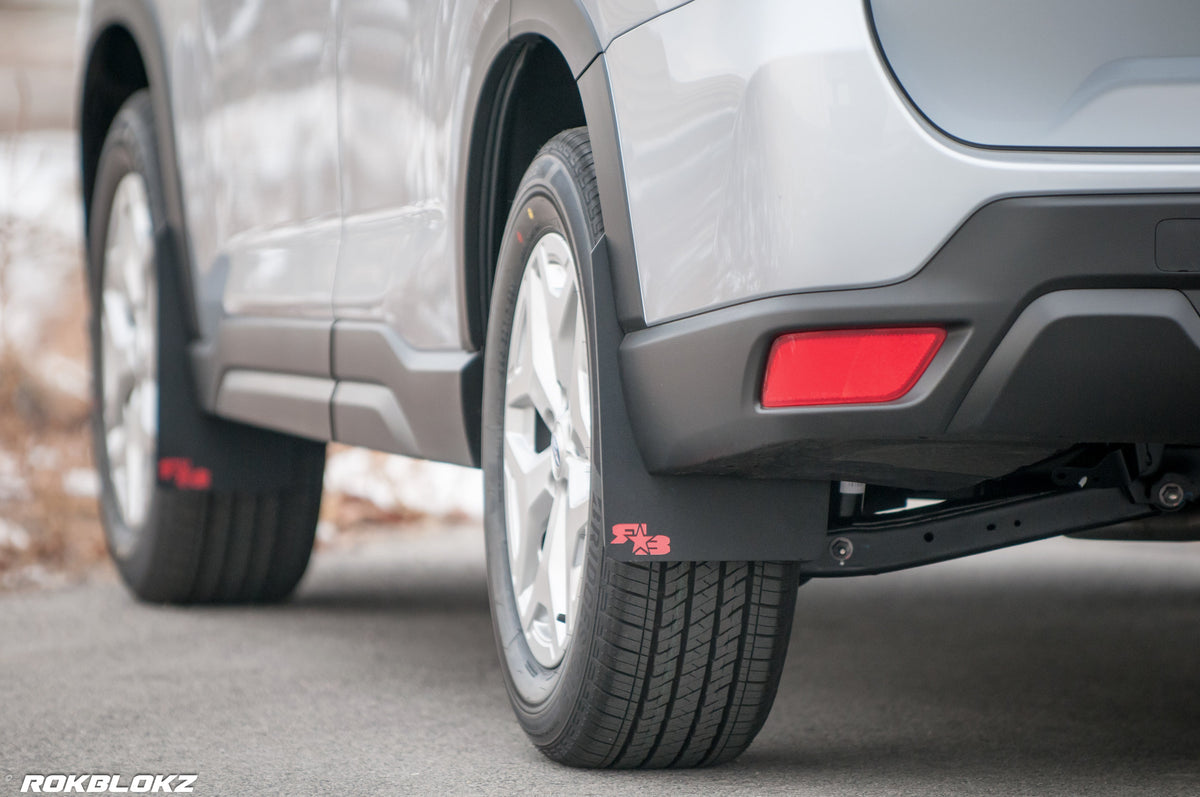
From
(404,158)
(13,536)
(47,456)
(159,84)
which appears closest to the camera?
(404,158)

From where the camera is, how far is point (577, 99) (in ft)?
9.35

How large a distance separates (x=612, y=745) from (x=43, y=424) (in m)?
5.50

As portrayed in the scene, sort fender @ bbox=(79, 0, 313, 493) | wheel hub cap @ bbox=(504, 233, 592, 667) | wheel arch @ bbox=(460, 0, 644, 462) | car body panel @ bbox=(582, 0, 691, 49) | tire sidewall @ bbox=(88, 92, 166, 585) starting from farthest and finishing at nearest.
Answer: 1. tire sidewall @ bbox=(88, 92, 166, 585)
2. fender @ bbox=(79, 0, 313, 493)
3. wheel arch @ bbox=(460, 0, 644, 462)
4. wheel hub cap @ bbox=(504, 233, 592, 667)
5. car body panel @ bbox=(582, 0, 691, 49)

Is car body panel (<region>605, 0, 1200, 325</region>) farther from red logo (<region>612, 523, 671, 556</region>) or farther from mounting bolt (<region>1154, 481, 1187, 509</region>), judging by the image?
mounting bolt (<region>1154, 481, 1187, 509</region>)

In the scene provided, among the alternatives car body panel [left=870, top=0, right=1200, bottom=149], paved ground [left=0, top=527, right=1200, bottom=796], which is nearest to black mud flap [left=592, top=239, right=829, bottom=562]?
paved ground [left=0, top=527, right=1200, bottom=796]

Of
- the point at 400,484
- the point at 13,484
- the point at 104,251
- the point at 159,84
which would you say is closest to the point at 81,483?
the point at 13,484

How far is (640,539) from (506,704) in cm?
103

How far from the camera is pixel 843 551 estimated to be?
7.73ft

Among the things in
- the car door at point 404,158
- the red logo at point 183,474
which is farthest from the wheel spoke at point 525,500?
the red logo at point 183,474

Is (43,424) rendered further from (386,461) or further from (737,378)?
(737,378)

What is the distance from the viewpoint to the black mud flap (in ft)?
7.26

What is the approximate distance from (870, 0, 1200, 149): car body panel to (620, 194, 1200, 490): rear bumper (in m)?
0.09

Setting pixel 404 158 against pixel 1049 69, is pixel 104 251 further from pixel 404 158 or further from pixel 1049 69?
pixel 1049 69

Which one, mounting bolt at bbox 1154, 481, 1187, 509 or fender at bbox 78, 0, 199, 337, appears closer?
mounting bolt at bbox 1154, 481, 1187, 509
